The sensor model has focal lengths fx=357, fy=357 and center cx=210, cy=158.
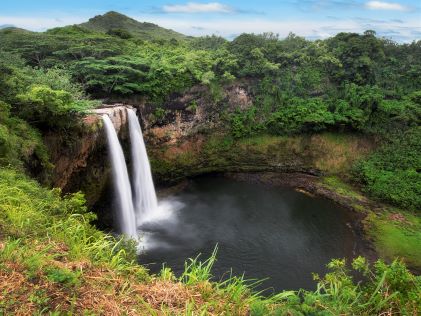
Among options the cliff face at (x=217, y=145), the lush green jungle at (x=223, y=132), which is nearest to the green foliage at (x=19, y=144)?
the lush green jungle at (x=223, y=132)

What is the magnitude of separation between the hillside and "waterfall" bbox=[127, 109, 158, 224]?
29.0 meters

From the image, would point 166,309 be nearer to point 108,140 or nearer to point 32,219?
point 32,219

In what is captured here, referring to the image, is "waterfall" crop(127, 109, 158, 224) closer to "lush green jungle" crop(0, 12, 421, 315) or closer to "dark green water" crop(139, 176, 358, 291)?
"dark green water" crop(139, 176, 358, 291)

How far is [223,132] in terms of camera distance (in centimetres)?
2598

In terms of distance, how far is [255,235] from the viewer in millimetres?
18188

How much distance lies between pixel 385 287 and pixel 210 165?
809 inches

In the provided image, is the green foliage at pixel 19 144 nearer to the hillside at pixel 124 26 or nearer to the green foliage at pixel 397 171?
the green foliage at pixel 397 171

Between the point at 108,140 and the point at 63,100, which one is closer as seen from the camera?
the point at 63,100

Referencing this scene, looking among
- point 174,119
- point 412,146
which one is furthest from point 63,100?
point 412,146

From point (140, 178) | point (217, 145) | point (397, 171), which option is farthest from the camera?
point (217, 145)

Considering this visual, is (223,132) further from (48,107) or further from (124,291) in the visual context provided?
(124,291)

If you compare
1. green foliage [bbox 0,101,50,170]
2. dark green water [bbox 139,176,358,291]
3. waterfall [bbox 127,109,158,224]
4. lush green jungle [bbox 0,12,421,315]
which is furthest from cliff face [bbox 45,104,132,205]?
dark green water [bbox 139,176,358,291]

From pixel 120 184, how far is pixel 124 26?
1594 inches

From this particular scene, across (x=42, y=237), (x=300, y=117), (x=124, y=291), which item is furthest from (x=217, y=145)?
(x=124, y=291)
